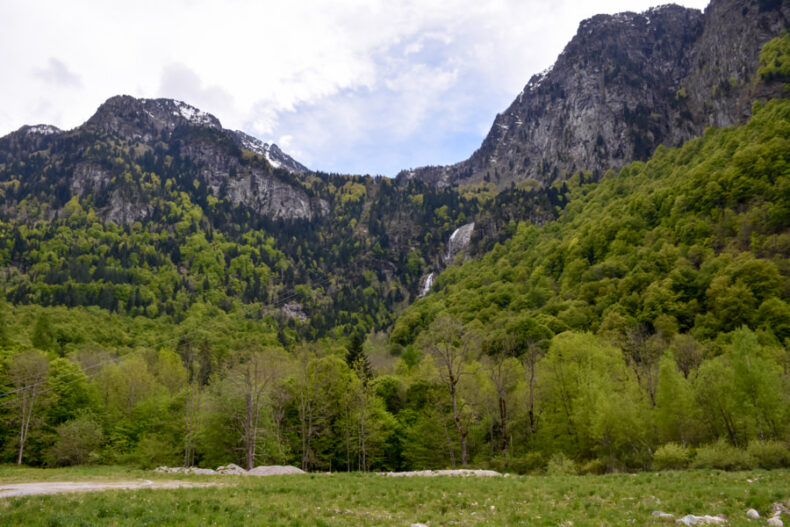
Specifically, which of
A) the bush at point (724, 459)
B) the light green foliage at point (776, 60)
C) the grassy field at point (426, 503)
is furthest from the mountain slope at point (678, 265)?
the grassy field at point (426, 503)

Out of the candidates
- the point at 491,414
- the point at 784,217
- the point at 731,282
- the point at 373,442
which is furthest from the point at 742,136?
the point at 373,442

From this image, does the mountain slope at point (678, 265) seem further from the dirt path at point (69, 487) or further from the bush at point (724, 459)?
the dirt path at point (69, 487)

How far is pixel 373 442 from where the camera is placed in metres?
48.0

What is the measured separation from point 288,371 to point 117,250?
523ft

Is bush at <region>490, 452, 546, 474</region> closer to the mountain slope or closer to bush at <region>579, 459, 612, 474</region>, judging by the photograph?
bush at <region>579, 459, 612, 474</region>

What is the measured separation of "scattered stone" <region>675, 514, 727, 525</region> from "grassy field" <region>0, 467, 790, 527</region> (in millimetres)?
374

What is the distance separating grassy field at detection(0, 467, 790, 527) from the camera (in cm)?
1252

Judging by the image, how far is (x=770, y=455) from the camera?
2503 cm

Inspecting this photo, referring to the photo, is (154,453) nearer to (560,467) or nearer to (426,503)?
(560,467)

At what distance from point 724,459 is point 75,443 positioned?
2131 inches

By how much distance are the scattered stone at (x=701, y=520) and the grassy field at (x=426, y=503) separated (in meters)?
0.37

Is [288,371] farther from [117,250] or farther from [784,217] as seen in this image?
[117,250]

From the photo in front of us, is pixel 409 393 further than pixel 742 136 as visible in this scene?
No

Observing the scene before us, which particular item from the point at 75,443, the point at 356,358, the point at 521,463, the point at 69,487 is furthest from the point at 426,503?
the point at 356,358
